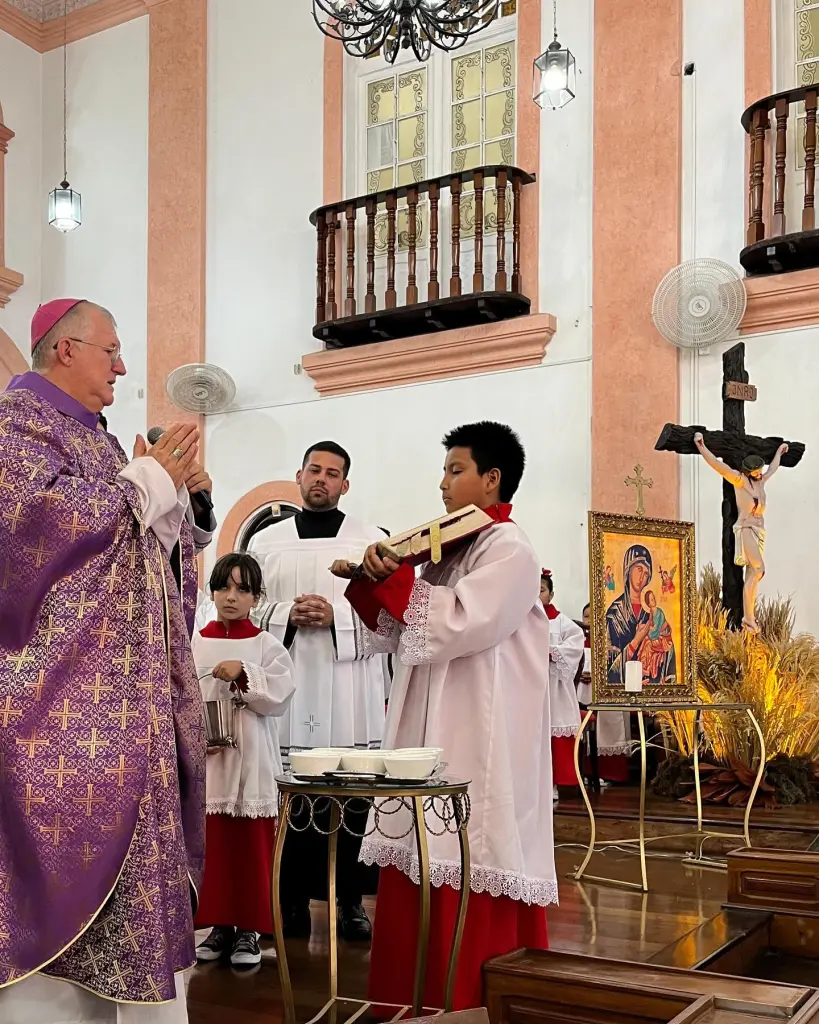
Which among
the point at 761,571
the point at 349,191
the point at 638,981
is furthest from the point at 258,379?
the point at 638,981

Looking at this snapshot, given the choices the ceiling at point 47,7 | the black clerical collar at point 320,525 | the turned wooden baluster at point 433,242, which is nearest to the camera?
the black clerical collar at point 320,525

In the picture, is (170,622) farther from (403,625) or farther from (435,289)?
(435,289)

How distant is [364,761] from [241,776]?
63.1 inches

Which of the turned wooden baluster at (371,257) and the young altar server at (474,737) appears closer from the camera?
the young altar server at (474,737)

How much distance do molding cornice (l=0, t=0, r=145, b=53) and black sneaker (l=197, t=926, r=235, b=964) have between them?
11.0m

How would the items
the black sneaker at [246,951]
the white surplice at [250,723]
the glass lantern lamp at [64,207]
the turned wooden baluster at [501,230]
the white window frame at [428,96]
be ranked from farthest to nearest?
1. the glass lantern lamp at [64,207]
2. the white window frame at [428,96]
3. the turned wooden baluster at [501,230]
4. the white surplice at [250,723]
5. the black sneaker at [246,951]

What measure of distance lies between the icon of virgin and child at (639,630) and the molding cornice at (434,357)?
4388mm

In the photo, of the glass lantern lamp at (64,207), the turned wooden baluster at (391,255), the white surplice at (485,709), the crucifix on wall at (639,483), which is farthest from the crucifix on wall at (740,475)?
the glass lantern lamp at (64,207)

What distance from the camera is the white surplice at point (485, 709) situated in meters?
3.34

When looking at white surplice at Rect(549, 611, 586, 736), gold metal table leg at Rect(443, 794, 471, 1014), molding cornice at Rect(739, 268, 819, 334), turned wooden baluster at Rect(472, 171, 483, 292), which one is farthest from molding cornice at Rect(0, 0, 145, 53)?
gold metal table leg at Rect(443, 794, 471, 1014)

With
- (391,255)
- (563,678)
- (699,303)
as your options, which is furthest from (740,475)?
(391,255)

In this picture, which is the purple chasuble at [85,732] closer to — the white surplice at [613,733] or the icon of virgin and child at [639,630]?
the icon of virgin and child at [639,630]

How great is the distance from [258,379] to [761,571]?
5.43 meters

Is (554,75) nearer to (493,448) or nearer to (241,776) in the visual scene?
(493,448)
